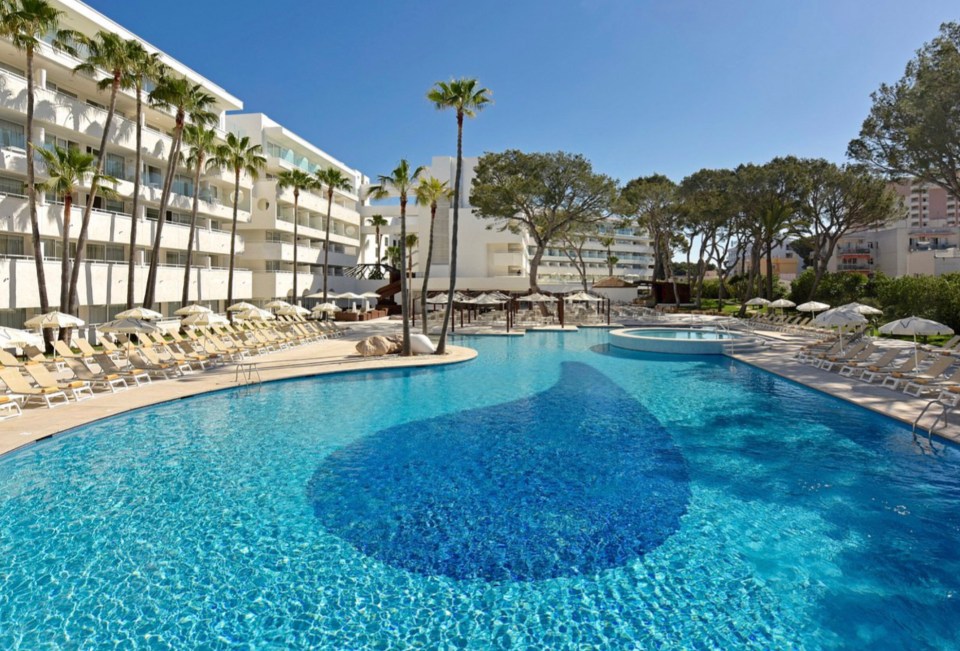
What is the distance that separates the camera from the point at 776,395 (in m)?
15.1

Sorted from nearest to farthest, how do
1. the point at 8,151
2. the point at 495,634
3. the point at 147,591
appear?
the point at 495,634 → the point at 147,591 → the point at 8,151

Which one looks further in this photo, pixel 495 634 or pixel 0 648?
pixel 495 634

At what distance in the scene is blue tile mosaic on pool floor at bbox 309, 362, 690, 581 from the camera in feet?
21.2

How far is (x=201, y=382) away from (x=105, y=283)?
41.3 ft

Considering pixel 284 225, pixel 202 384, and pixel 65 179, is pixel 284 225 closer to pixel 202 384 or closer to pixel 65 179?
pixel 65 179

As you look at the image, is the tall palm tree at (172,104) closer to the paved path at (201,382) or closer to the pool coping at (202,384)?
the pool coping at (202,384)

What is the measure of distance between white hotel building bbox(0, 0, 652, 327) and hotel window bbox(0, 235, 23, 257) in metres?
0.05

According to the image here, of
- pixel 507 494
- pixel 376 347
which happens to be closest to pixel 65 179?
pixel 376 347

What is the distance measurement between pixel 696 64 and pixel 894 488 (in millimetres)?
18779

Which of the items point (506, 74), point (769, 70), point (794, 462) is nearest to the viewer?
point (794, 462)

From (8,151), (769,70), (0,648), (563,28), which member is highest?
(563,28)

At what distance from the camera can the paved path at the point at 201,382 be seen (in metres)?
10.9

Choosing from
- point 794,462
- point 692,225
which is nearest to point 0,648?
point 794,462

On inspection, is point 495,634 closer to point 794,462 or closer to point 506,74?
point 794,462
